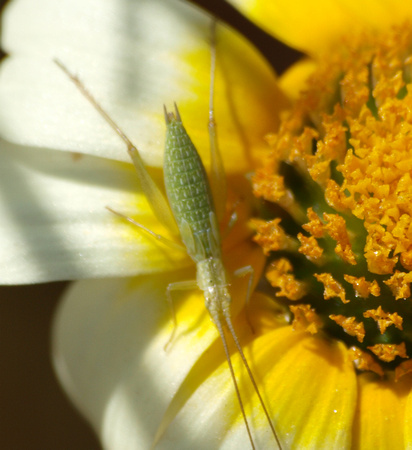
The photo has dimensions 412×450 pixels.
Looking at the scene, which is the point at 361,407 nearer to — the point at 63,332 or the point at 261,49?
the point at 63,332

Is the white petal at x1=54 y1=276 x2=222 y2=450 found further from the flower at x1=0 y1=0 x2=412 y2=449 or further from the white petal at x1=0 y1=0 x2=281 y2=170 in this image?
the white petal at x1=0 y1=0 x2=281 y2=170

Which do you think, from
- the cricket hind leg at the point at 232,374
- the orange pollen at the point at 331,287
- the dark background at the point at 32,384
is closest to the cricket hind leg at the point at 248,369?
the cricket hind leg at the point at 232,374

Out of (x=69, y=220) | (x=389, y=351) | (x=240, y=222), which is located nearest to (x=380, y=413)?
(x=389, y=351)

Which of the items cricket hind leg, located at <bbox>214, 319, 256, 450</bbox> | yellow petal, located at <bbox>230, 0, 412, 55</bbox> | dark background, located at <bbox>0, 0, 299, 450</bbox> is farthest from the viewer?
dark background, located at <bbox>0, 0, 299, 450</bbox>

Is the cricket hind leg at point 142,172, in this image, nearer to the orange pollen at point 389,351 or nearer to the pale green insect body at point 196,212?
the pale green insect body at point 196,212

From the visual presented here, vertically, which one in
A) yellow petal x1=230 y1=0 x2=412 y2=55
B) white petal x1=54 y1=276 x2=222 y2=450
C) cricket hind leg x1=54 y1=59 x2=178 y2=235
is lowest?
white petal x1=54 y1=276 x2=222 y2=450

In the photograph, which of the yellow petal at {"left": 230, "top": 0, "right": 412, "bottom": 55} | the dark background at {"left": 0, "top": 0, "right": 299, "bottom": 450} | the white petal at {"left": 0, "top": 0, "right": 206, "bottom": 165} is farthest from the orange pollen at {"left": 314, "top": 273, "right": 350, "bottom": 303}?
the dark background at {"left": 0, "top": 0, "right": 299, "bottom": 450}

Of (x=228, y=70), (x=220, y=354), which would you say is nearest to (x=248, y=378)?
(x=220, y=354)

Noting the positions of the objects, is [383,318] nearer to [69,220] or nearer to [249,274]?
[249,274]
